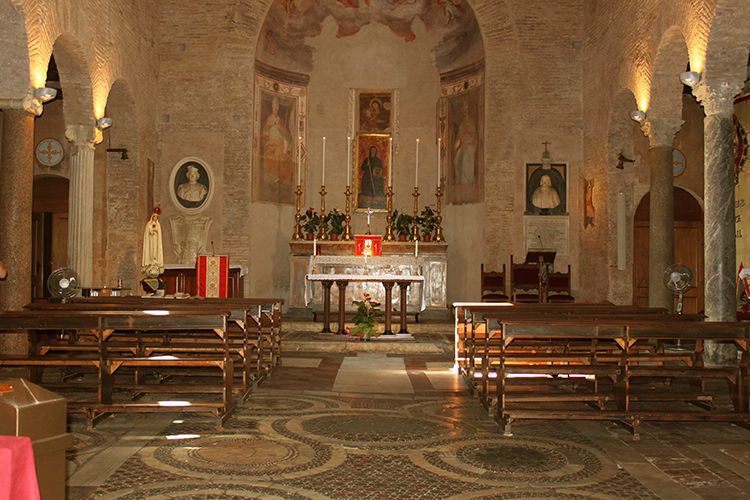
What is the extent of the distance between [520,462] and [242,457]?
1911 millimetres

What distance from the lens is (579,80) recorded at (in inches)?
692

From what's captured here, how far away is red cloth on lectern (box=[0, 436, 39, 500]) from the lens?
1.79m

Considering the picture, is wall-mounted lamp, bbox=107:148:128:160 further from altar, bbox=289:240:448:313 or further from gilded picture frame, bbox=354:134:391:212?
gilded picture frame, bbox=354:134:391:212

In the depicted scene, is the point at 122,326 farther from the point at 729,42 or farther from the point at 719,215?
the point at 729,42

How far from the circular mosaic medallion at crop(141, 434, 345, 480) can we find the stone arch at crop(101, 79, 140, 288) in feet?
36.0

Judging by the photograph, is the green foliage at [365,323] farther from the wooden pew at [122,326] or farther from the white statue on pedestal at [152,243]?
the wooden pew at [122,326]

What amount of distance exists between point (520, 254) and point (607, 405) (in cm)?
1010

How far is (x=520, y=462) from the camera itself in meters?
5.31

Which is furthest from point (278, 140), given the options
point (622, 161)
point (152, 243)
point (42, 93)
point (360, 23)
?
point (42, 93)

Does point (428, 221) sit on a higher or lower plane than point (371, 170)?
lower

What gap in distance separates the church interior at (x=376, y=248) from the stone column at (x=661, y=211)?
0.16ft

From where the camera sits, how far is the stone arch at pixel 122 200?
53.0 ft

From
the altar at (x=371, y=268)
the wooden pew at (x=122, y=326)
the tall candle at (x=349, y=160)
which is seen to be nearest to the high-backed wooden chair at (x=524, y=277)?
the altar at (x=371, y=268)

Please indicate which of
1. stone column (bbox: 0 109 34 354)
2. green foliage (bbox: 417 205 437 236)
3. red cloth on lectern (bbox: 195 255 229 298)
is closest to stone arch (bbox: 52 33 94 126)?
stone column (bbox: 0 109 34 354)
